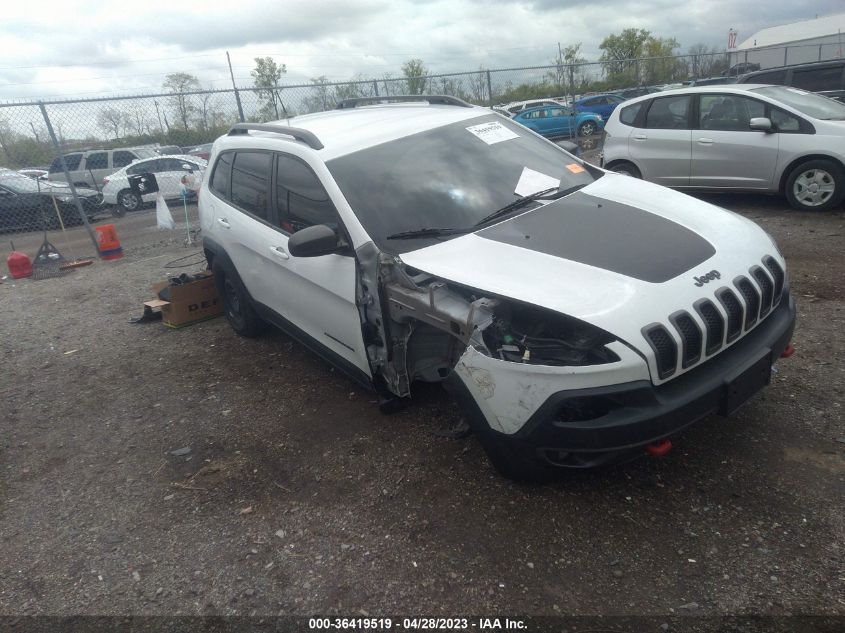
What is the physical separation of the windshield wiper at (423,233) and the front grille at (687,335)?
1.24 meters

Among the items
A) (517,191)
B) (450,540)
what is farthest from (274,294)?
(450,540)

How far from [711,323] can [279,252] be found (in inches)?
104

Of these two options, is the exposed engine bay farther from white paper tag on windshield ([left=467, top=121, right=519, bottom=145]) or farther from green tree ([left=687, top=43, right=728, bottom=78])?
green tree ([left=687, top=43, right=728, bottom=78])

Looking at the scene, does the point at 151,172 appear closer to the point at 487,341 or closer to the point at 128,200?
the point at 128,200

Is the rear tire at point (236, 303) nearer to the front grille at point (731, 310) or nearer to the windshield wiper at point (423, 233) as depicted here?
the windshield wiper at point (423, 233)

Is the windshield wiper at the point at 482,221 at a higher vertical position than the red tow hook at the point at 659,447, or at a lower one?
higher

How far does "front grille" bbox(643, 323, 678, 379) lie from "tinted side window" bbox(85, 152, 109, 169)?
57.1ft

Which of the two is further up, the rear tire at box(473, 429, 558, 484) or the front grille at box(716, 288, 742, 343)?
the front grille at box(716, 288, 742, 343)

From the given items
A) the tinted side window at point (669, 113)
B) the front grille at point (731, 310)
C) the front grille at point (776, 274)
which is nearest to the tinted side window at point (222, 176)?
the front grille at point (731, 310)

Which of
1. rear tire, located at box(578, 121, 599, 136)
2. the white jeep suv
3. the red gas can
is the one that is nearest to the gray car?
the white jeep suv

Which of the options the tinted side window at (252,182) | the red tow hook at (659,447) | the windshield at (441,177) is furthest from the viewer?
the tinted side window at (252,182)

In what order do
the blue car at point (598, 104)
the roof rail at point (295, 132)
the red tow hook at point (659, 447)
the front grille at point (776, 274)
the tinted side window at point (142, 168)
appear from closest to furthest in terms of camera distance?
the red tow hook at point (659, 447)
the front grille at point (776, 274)
the roof rail at point (295, 132)
the tinted side window at point (142, 168)
the blue car at point (598, 104)

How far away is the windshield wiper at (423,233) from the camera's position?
127 inches

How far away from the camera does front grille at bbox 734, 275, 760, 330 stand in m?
2.70
